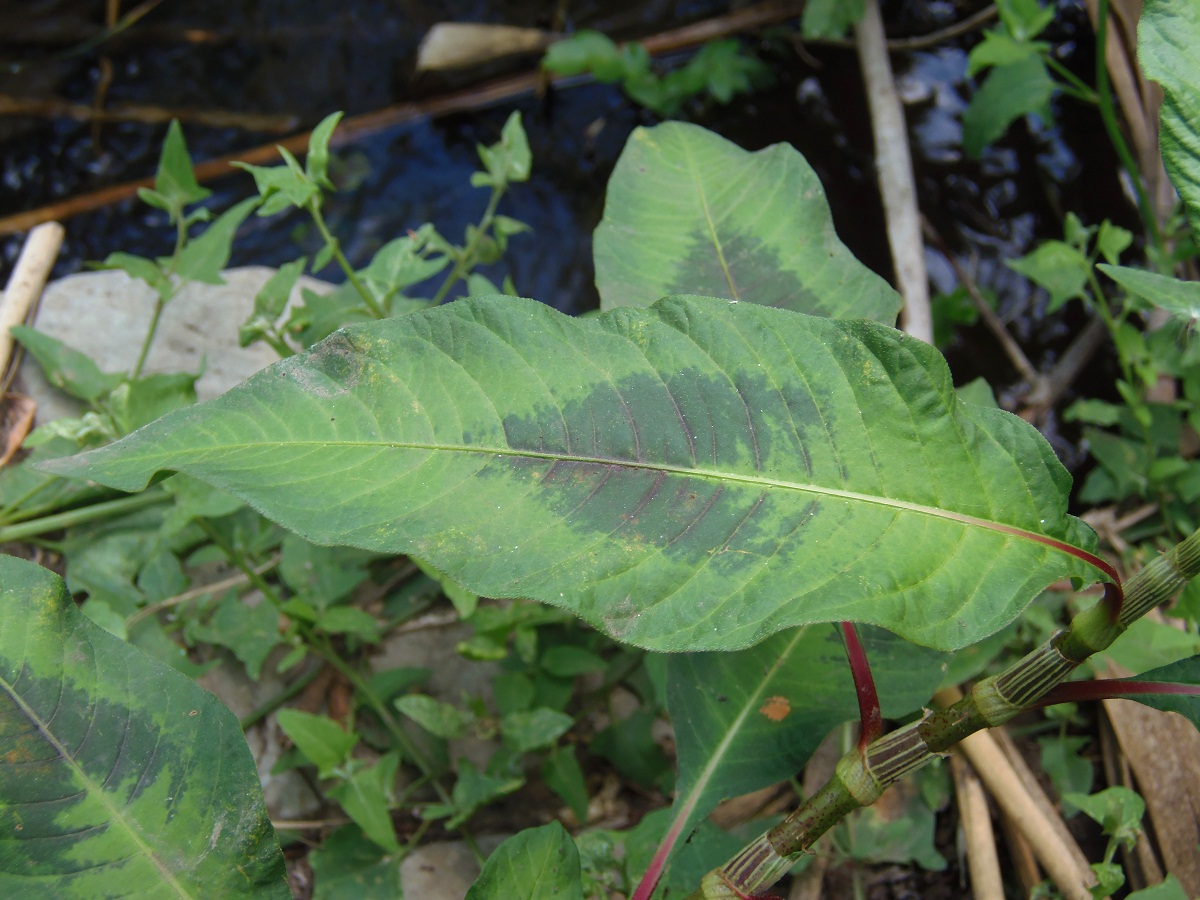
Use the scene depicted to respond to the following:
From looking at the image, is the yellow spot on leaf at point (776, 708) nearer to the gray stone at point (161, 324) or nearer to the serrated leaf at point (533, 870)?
the serrated leaf at point (533, 870)

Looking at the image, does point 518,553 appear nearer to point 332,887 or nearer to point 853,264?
point 853,264

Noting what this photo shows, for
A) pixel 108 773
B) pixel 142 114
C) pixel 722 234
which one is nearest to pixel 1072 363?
pixel 722 234

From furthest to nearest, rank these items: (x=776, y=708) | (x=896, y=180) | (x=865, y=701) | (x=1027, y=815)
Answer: (x=896, y=180)
(x=1027, y=815)
(x=776, y=708)
(x=865, y=701)

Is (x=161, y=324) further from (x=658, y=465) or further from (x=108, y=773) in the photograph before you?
(x=658, y=465)

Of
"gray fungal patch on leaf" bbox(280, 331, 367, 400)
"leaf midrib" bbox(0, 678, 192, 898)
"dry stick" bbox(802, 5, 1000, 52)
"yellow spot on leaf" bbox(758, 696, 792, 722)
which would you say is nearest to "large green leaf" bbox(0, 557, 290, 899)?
"leaf midrib" bbox(0, 678, 192, 898)

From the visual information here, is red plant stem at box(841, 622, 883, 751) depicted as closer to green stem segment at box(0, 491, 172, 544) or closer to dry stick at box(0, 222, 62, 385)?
green stem segment at box(0, 491, 172, 544)

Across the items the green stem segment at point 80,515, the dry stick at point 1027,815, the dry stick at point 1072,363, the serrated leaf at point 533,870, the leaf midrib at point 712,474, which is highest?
the leaf midrib at point 712,474

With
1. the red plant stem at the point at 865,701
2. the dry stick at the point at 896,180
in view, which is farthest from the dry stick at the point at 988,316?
the red plant stem at the point at 865,701
